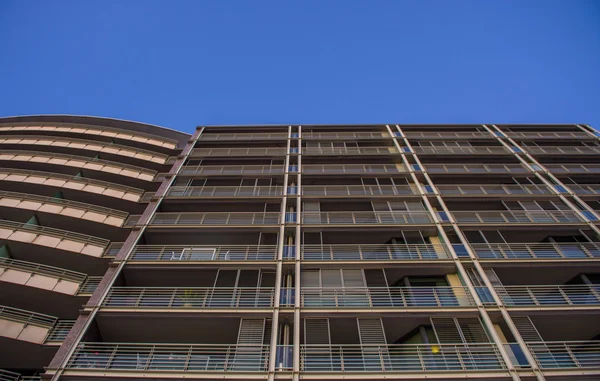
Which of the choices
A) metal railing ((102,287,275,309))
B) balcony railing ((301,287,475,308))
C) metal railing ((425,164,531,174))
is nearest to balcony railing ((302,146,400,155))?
metal railing ((425,164,531,174))

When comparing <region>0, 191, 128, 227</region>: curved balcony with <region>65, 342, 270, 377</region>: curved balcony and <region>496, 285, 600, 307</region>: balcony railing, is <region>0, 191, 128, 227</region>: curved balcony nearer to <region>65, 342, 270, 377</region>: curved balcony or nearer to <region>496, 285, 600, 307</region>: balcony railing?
<region>65, 342, 270, 377</region>: curved balcony

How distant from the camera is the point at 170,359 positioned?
46.0 feet

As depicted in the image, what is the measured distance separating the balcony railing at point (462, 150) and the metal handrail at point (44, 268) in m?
23.0

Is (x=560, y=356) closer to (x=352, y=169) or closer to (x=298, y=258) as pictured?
(x=298, y=258)

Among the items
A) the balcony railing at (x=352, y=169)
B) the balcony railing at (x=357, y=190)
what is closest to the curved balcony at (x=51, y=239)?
the balcony railing at (x=357, y=190)

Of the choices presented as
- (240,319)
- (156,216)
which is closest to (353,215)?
(240,319)

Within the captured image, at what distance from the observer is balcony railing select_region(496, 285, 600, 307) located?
15195mm

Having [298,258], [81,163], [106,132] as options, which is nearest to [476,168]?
[298,258]

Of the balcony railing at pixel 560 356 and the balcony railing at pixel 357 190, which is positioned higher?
the balcony railing at pixel 357 190

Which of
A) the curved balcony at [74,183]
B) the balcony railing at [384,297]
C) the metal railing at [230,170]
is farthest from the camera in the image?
the metal railing at [230,170]

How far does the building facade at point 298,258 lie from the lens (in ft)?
43.7

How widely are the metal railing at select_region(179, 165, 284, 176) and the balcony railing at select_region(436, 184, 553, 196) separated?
35.8ft

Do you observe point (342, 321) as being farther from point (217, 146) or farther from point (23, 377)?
point (217, 146)

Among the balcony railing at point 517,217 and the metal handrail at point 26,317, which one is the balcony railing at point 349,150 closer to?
the balcony railing at point 517,217
